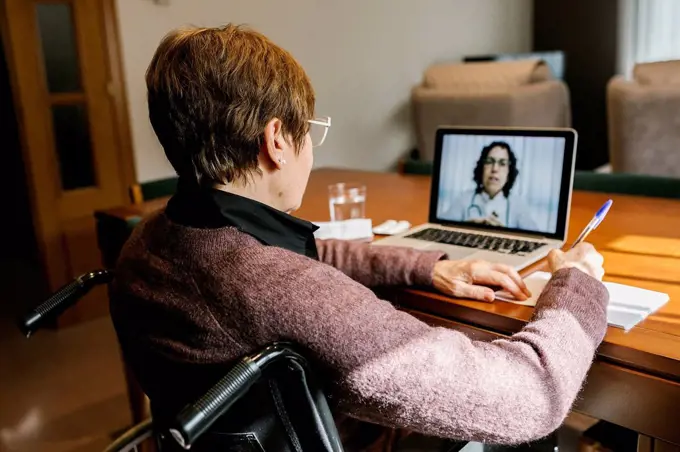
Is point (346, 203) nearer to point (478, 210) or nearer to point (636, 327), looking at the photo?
point (478, 210)

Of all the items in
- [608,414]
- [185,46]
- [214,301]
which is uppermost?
[185,46]

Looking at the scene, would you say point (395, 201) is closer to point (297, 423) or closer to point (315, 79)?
point (297, 423)

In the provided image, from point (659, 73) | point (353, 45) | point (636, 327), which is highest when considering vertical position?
point (353, 45)

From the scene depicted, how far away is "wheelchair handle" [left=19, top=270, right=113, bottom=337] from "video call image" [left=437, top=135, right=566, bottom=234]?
2.63 ft

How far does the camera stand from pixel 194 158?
871 mm

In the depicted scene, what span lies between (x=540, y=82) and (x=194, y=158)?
3731 millimetres

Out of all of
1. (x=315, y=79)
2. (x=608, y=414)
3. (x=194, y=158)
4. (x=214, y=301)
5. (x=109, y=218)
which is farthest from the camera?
(x=315, y=79)

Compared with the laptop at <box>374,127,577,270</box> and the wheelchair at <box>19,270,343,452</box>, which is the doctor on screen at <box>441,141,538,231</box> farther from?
the wheelchair at <box>19,270,343,452</box>

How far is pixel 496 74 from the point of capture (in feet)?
13.6

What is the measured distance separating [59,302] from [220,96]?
45cm

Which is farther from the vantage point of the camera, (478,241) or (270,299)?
(478,241)

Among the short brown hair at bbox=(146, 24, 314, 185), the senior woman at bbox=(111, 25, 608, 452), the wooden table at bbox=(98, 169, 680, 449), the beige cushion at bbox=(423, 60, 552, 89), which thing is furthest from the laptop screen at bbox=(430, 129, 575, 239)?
the beige cushion at bbox=(423, 60, 552, 89)

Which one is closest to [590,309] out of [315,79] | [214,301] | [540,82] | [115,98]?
[214,301]

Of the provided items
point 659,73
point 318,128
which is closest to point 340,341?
point 318,128
